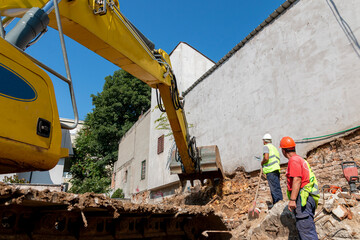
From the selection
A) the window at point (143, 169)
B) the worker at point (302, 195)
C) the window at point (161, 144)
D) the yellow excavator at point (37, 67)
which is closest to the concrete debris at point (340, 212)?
the worker at point (302, 195)

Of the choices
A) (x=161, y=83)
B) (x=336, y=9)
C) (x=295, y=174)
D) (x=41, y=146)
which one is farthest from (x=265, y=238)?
(x=336, y=9)

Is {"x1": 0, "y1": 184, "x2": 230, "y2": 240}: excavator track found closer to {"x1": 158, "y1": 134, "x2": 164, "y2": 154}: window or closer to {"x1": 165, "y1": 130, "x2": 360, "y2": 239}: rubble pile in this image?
{"x1": 165, "y1": 130, "x2": 360, "y2": 239}: rubble pile

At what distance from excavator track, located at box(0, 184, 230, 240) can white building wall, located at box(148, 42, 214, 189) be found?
8.09m

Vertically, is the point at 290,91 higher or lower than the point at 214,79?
lower

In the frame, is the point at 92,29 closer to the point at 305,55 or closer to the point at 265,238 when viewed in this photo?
the point at 265,238

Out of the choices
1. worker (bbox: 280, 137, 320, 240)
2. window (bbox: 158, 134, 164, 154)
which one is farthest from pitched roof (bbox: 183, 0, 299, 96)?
worker (bbox: 280, 137, 320, 240)

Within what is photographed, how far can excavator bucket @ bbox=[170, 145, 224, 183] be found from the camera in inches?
331

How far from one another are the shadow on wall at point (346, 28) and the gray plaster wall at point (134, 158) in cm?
1255

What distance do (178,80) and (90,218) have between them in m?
11.2

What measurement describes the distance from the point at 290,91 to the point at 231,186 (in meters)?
3.42

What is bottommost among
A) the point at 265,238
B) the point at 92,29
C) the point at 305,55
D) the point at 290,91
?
the point at 265,238

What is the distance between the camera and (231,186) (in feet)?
29.3

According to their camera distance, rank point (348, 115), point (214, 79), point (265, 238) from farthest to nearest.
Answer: point (214, 79)
point (348, 115)
point (265, 238)

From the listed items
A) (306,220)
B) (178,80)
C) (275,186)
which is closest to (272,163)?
(275,186)
